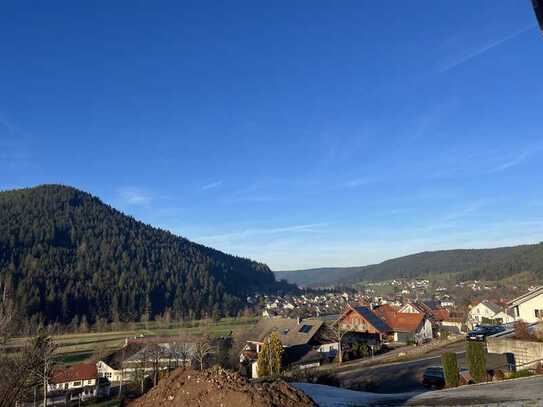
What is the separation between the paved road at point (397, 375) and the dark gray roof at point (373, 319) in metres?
20.1

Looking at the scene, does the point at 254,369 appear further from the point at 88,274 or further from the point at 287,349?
the point at 88,274

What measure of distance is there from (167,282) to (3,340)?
160 m

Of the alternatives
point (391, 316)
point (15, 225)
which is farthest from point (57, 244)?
point (391, 316)

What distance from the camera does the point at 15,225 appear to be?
16600 centimetres

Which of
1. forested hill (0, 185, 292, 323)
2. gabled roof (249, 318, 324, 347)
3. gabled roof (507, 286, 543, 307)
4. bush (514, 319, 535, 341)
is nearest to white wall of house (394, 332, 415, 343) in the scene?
gabled roof (249, 318, 324, 347)

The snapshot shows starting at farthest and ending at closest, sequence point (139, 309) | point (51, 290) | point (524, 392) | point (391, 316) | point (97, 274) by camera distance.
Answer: point (97, 274), point (139, 309), point (51, 290), point (391, 316), point (524, 392)

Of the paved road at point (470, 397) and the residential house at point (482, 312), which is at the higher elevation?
the paved road at point (470, 397)

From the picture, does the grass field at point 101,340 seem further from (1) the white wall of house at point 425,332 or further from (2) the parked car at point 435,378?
(2) the parked car at point 435,378

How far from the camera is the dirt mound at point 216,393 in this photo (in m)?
10.1

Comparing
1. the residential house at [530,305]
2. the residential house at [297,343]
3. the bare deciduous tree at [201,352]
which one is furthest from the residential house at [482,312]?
the bare deciduous tree at [201,352]

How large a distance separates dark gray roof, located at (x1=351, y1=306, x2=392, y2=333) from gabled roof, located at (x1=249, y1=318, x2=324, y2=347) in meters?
9.09

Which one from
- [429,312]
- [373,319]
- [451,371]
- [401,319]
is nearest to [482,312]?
[429,312]

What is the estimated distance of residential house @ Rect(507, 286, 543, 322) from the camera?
123 feet

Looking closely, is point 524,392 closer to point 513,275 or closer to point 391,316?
point 391,316
